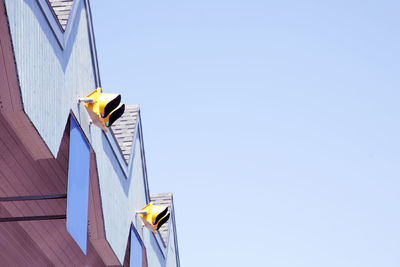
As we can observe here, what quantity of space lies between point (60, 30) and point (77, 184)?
2.25 meters

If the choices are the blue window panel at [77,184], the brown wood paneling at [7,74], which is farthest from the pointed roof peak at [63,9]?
the brown wood paneling at [7,74]

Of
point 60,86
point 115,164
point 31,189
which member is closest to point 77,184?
point 60,86

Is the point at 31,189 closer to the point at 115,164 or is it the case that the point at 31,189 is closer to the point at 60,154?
the point at 60,154

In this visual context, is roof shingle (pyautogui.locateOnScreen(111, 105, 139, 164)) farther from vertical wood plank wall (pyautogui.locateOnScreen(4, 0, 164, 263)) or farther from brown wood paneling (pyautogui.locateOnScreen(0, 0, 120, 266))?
brown wood paneling (pyautogui.locateOnScreen(0, 0, 120, 266))

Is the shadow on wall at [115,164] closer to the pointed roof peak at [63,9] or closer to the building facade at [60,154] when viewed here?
the building facade at [60,154]

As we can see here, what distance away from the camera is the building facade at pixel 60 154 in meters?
8.30

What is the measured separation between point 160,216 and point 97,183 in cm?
379

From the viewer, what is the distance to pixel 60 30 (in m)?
9.83

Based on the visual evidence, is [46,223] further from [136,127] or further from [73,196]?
[136,127]

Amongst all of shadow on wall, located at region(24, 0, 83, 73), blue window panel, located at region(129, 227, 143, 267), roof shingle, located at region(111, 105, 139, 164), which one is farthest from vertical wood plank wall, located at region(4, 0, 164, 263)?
roof shingle, located at region(111, 105, 139, 164)

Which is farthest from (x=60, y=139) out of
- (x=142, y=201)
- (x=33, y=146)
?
(x=142, y=201)

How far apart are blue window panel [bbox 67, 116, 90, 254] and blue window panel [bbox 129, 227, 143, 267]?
13.5ft

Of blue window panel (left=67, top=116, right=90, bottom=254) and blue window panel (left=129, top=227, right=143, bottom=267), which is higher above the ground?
blue window panel (left=129, top=227, right=143, bottom=267)

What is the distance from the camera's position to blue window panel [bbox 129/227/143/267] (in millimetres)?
14447
